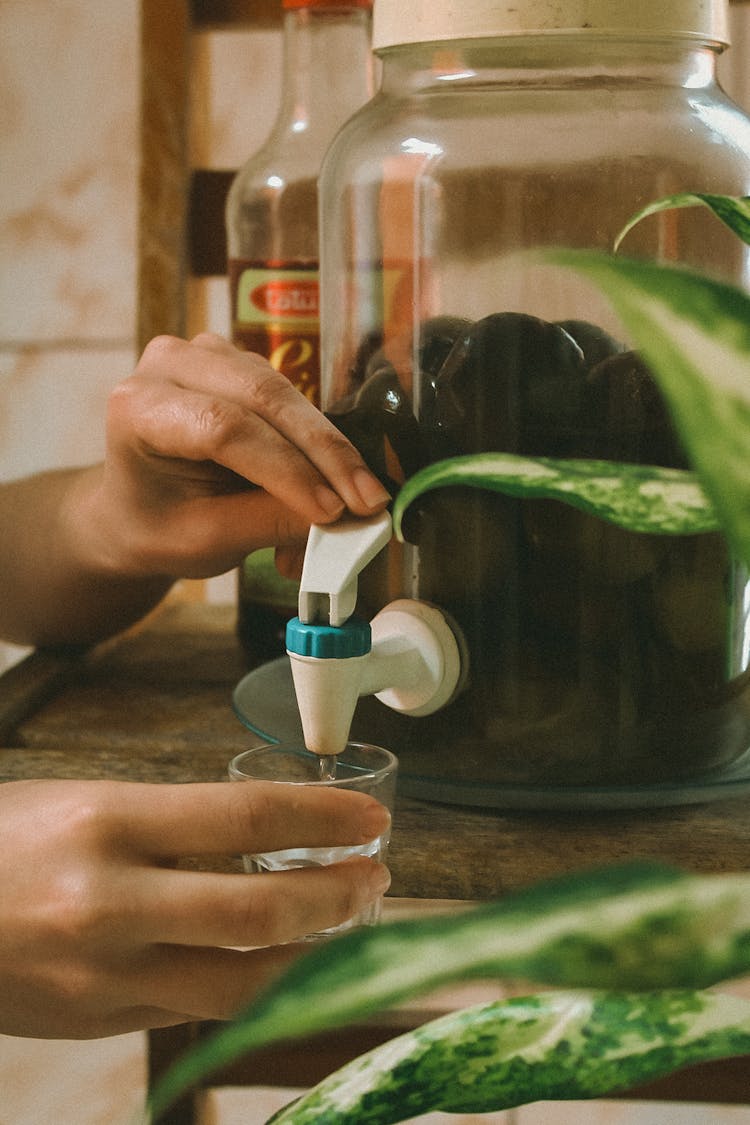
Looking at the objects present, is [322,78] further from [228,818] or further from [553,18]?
[228,818]

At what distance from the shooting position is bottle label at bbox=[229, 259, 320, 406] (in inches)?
28.5

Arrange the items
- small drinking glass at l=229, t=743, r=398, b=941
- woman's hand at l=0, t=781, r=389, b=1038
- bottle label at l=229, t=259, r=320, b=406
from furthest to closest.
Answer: bottle label at l=229, t=259, r=320, b=406
small drinking glass at l=229, t=743, r=398, b=941
woman's hand at l=0, t=781, r=389, b=1038

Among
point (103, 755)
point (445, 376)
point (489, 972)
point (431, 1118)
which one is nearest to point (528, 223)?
point (445, 376)

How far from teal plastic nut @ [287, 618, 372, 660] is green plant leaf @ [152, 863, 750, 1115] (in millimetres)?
291

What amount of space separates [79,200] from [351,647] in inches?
40.5

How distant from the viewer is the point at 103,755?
1.93 feet

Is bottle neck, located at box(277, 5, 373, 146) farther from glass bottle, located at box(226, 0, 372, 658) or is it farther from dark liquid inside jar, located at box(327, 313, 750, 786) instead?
dark liquid inside jar, located at box(327, 313, 750, 786)

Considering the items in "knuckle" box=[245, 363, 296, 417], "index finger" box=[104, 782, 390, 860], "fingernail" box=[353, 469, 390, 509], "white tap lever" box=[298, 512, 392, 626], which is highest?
"knuckle" box=[245, 363, 296, 417]

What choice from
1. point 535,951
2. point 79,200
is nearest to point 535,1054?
point 535,951

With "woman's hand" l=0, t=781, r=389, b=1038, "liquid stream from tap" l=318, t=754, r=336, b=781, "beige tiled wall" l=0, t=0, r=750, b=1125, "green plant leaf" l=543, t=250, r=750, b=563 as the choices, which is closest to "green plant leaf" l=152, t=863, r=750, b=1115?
"green plant leaf" l=543, t=250, r=750, b=563

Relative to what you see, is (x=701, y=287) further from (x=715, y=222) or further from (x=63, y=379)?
(x=63, y=379)

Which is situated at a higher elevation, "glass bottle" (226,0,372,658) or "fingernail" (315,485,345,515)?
"glass bottle" (226,0,372,658)

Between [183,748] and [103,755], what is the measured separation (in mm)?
37

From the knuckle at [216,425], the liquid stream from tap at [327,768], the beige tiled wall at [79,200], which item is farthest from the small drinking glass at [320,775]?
the beige tiled wall at [79,200]
